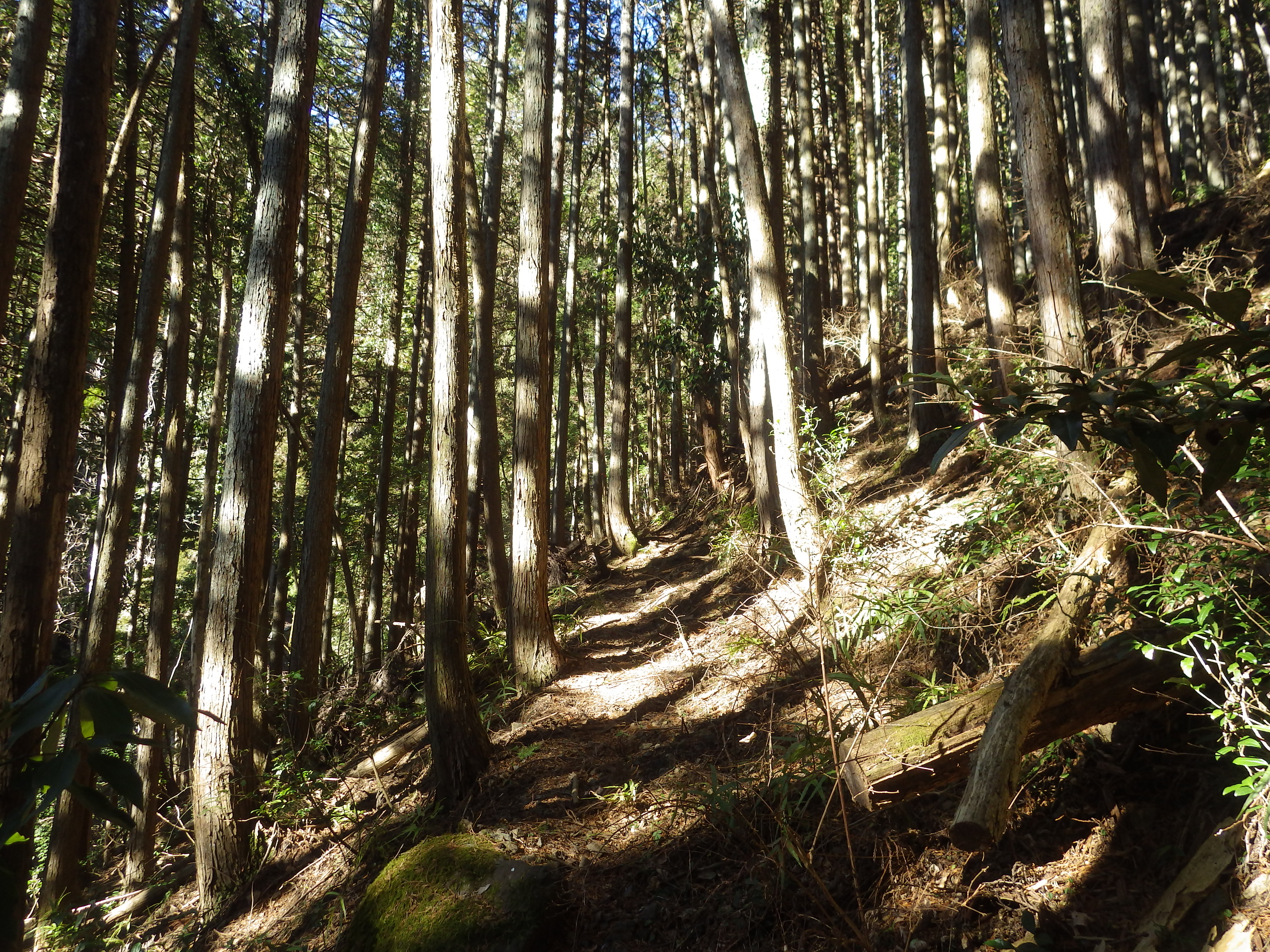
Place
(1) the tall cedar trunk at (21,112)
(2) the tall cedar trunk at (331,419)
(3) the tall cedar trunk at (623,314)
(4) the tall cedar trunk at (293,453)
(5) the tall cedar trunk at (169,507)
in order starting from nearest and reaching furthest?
(1) the tall cedar trunk at (21,112), (2) the tall cedar trunk at (331,419), (5) the tall cedar trunk at (169,507), (4) the tall cedar trunk at (293,453), (3) the tall cedar trunk at (623,314)

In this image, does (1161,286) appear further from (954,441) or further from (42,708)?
(42,708)

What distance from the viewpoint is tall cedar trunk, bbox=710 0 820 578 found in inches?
266

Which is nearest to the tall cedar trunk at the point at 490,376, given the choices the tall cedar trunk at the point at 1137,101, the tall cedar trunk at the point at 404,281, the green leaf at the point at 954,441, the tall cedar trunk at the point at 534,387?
the tall cedar trunk at the point at 534,387

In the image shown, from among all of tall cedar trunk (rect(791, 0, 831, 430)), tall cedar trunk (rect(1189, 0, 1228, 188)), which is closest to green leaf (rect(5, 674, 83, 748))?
tall cedar trunk (rect(791, 0, 831, 430))

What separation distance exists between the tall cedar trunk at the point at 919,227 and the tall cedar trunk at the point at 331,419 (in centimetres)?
593

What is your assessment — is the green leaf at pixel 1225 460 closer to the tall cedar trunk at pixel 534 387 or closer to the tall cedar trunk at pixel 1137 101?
the tall cedar trunk at pixel 534 387

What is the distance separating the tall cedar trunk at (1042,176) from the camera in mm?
5203

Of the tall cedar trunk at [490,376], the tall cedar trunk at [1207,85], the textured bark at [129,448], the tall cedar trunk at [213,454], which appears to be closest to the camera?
the textured bark at [129,448]

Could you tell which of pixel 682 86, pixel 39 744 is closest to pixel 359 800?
pixel 39 744

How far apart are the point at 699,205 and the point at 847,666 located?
11.9 meters

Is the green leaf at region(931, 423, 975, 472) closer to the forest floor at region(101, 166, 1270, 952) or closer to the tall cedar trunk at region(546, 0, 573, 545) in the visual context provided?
the forest floor at region(101, 166, 1270, 952)

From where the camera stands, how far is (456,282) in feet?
19.6

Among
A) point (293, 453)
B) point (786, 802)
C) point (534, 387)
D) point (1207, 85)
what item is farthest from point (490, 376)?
point (1207, 85)

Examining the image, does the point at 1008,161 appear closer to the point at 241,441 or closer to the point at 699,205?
the point at 699,205
